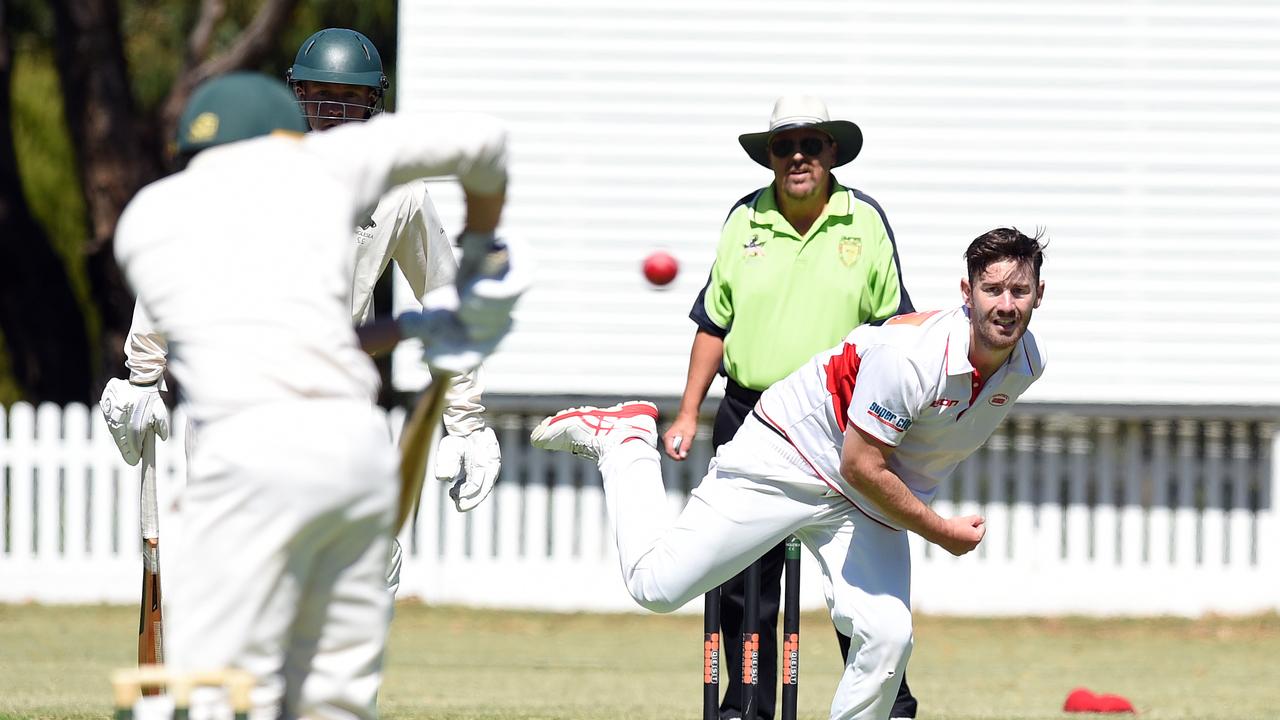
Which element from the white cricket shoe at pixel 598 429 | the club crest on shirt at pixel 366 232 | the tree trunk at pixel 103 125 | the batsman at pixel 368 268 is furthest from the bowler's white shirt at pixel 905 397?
the tree trunk at pixel 103 125

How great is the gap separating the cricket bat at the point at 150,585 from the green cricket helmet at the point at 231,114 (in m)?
1.87

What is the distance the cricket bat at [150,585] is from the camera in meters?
4.90

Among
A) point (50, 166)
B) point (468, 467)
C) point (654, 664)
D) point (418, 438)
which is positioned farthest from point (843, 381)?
point (50, 166)

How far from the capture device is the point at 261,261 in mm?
3141

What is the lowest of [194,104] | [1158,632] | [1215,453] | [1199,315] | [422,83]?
[1158,632]

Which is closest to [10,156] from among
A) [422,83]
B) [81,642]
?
[422,83]

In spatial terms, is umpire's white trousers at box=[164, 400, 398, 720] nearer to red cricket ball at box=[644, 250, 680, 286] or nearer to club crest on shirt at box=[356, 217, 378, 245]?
club crest on shirt at box=[356, 217, 378, 245]

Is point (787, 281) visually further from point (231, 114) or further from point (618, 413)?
point (231, 114)

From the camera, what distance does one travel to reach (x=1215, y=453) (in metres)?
11.5

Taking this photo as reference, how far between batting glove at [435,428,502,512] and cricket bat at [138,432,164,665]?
831mm

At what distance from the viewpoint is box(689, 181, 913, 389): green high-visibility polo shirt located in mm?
5609

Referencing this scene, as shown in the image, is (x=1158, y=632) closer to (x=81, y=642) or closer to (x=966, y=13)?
(x=966, y=13)

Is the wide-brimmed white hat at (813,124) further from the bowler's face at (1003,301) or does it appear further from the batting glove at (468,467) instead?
the batting glove at (468,467)

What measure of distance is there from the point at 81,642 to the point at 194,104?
7196mm
